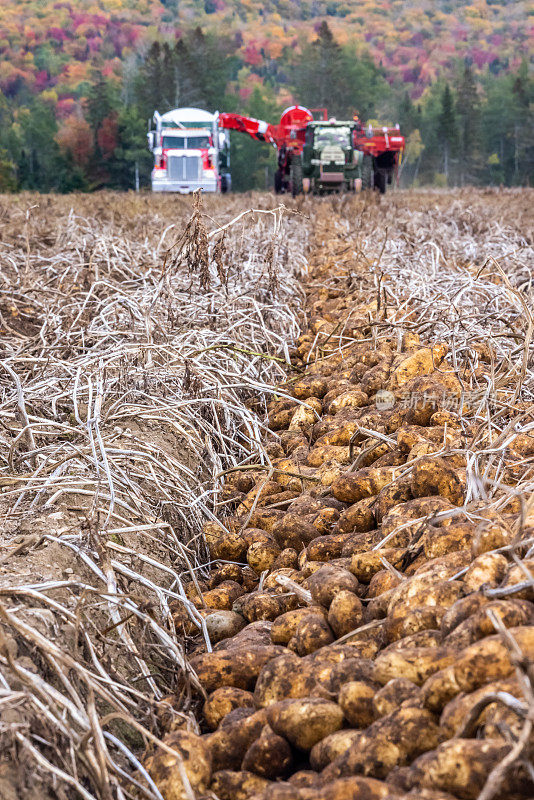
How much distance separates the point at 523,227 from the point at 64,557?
22.0 feet

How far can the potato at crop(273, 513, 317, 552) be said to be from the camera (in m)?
2.08

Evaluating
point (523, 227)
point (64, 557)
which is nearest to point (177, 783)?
point (64, 557)

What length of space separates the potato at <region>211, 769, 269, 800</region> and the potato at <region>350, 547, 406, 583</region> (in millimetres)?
524

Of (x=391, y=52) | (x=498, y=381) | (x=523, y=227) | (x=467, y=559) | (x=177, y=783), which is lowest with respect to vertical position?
(x=177, y=783)

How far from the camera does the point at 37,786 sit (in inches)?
48.5

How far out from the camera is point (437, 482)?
6.24 ft

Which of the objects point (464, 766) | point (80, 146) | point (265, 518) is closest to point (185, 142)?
point (265, 518)

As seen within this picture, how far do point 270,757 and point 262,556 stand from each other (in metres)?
0.82

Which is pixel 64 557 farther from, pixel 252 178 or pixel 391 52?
pixel 391 52

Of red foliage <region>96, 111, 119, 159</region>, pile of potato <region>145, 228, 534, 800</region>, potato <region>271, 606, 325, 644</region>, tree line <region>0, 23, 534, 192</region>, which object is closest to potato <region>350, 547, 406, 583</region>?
pile of potato <region>145, 228, 534, 800</region>

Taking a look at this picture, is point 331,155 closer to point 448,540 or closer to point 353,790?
point 448,540

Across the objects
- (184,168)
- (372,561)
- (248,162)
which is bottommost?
(372,561)

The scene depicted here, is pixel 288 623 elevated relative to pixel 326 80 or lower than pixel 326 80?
lower

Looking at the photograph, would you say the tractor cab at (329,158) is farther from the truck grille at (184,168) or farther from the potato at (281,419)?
the potato at (281,419)
